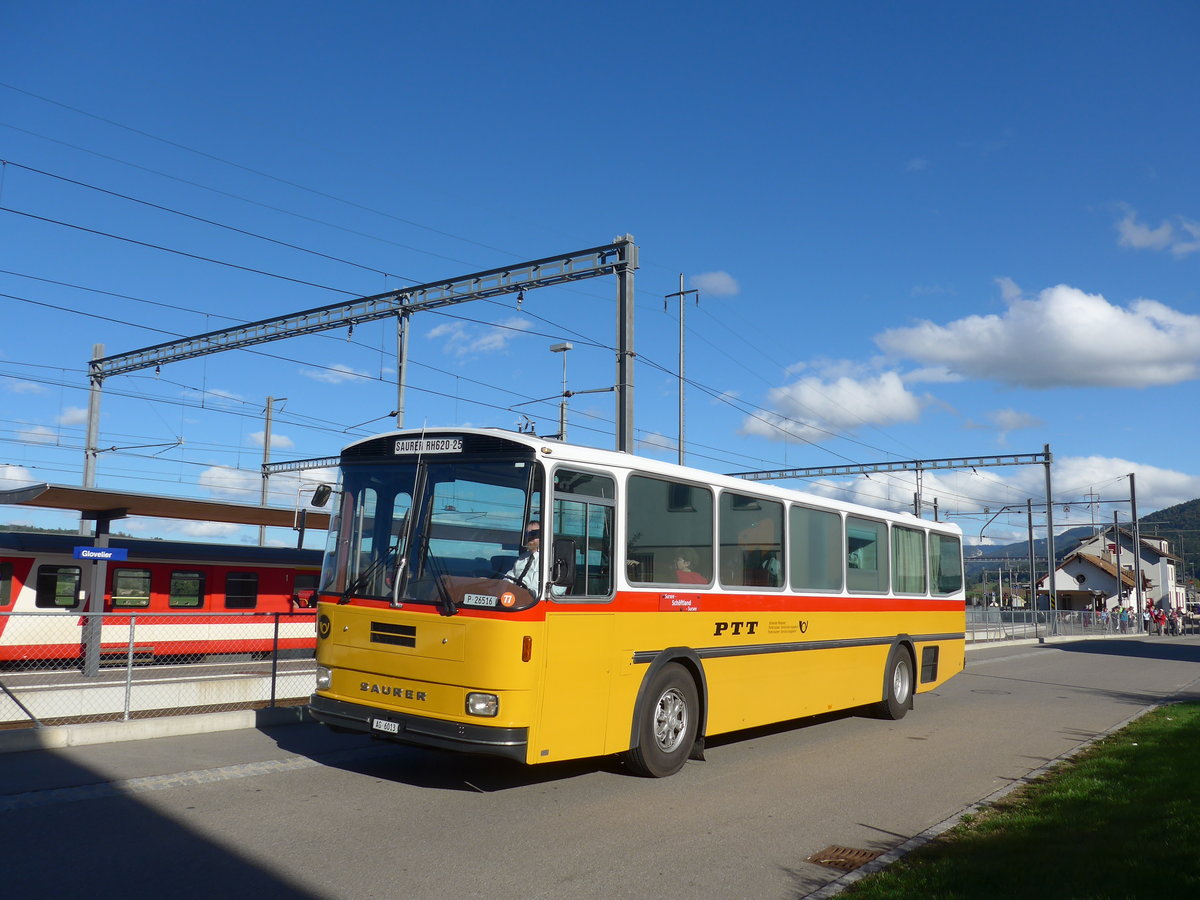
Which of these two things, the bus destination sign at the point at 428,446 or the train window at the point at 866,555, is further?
the train window at the point at 866,555

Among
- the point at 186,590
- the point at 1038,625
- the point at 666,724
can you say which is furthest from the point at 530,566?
the point at 1038,625

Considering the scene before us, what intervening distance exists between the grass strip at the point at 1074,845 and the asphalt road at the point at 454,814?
0.49m

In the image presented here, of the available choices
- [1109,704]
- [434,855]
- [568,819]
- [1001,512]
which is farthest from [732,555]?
[1001,512]

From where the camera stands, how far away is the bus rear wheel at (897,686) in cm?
1411

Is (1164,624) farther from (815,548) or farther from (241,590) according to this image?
(815,548)

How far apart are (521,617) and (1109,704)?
13368 millimetres

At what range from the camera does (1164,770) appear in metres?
9.44

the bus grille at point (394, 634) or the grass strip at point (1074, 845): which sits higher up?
the bus grille at point (394, 634)

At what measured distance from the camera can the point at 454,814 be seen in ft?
24.6

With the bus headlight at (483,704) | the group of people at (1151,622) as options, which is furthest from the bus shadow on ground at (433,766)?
the group of people at (1151,622)

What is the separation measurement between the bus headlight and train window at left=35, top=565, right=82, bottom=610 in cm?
2021

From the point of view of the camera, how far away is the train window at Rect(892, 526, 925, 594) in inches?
575

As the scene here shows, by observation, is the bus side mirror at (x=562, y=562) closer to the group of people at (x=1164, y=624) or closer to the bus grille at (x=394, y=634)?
the bus grille at (x=394, y=634)

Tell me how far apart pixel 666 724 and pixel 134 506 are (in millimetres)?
14891
